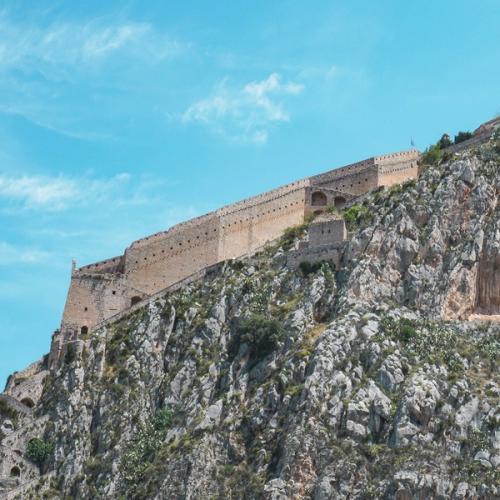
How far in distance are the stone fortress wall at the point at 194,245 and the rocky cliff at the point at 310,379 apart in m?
4.18

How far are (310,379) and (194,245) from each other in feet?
90.7

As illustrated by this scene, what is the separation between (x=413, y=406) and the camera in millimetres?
90250

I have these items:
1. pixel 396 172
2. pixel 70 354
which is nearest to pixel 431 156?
pixel 396 172

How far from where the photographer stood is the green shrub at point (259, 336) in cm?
10012

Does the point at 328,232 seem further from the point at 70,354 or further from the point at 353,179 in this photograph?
the point at 70,354

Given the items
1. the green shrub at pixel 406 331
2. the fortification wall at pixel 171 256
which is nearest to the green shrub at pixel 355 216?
the fortification wall at pixel 171 256

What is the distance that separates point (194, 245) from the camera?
119 m

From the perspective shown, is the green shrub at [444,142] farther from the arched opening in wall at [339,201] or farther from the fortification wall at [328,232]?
the fortification wall at [328,232]

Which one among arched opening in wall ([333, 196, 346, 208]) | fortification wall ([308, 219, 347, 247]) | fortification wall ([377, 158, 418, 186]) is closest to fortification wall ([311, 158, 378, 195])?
fortification wall ([377, 158, 418, 186])

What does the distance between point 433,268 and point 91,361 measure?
27250 millimetres

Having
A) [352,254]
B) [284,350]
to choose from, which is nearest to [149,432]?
[284,350]

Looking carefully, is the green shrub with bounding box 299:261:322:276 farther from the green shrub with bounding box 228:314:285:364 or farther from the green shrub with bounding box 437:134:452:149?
the green shrub with bounding box 437:134:452:149

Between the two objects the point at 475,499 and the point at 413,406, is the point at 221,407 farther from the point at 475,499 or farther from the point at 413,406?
the point at 475,499

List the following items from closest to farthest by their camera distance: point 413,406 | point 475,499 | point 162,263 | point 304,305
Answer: point 475,499
point 413,406
point 304,305
point 162,263
